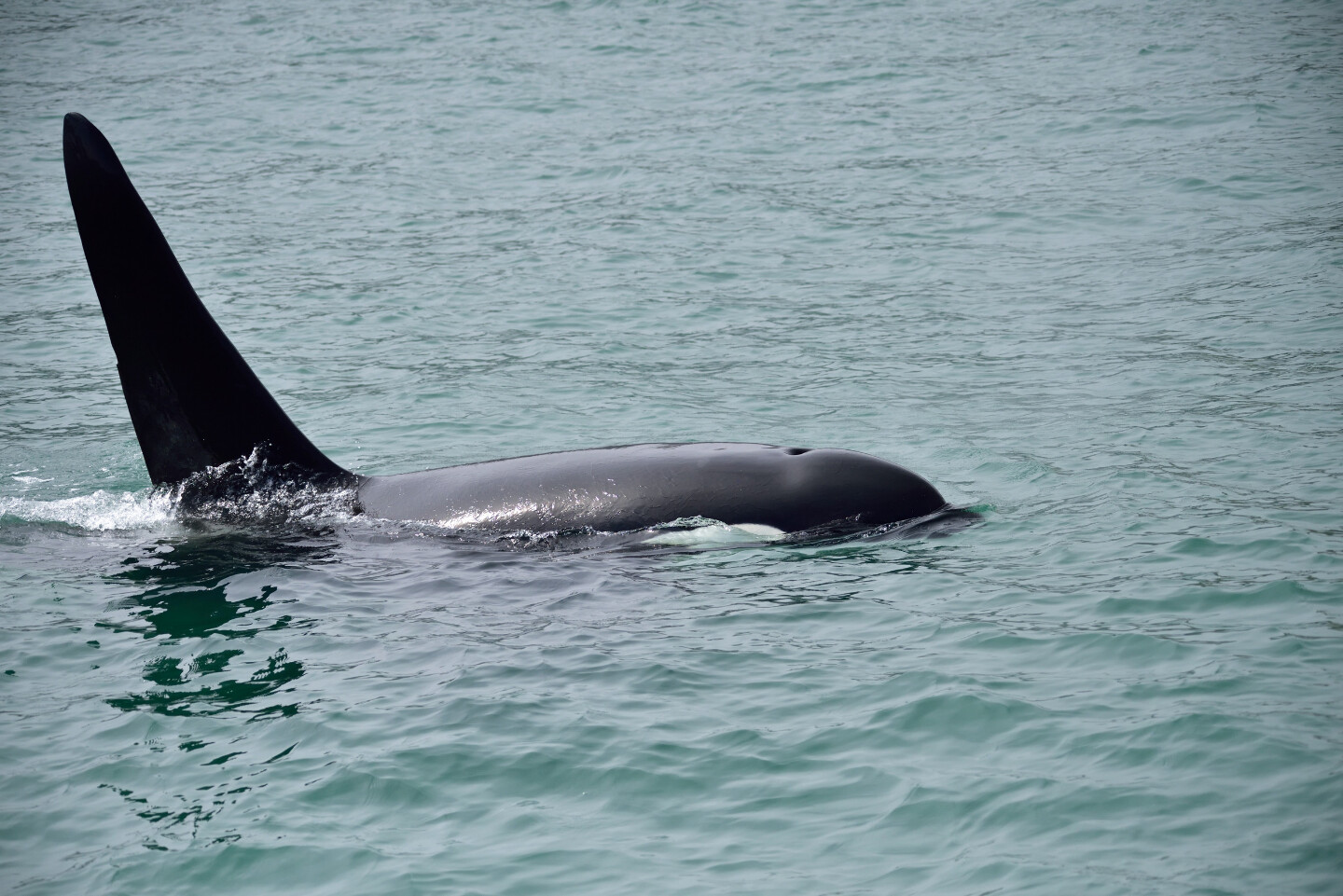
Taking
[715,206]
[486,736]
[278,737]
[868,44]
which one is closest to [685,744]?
[486,736]

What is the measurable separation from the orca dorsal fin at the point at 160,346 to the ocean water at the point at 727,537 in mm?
634

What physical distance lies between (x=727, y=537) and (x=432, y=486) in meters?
2.43

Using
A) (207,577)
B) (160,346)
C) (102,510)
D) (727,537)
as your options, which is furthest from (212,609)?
(727,537)

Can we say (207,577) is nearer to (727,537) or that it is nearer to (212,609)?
(212,609)

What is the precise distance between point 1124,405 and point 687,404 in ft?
14.6

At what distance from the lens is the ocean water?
22.2 feet

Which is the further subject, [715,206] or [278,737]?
[715,206]

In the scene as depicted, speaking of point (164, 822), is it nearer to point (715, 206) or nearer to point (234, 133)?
point (715, 206)

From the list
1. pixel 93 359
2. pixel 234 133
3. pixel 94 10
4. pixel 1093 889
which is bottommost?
pixel 1093 889

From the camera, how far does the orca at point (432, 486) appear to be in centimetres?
999

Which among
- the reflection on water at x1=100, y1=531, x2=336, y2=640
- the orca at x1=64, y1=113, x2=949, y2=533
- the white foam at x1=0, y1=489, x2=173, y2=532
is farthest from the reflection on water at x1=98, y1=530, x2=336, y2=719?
the orca at x1=64, y1=113, x2=949, y2=533

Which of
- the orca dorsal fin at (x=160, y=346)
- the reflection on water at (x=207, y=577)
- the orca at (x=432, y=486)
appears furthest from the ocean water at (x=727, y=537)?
the orca dorsal fin at (x=160, y=346)

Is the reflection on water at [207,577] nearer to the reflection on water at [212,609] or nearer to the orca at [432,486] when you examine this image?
the reflection on water at [212,609]

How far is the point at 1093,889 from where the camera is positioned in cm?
598
